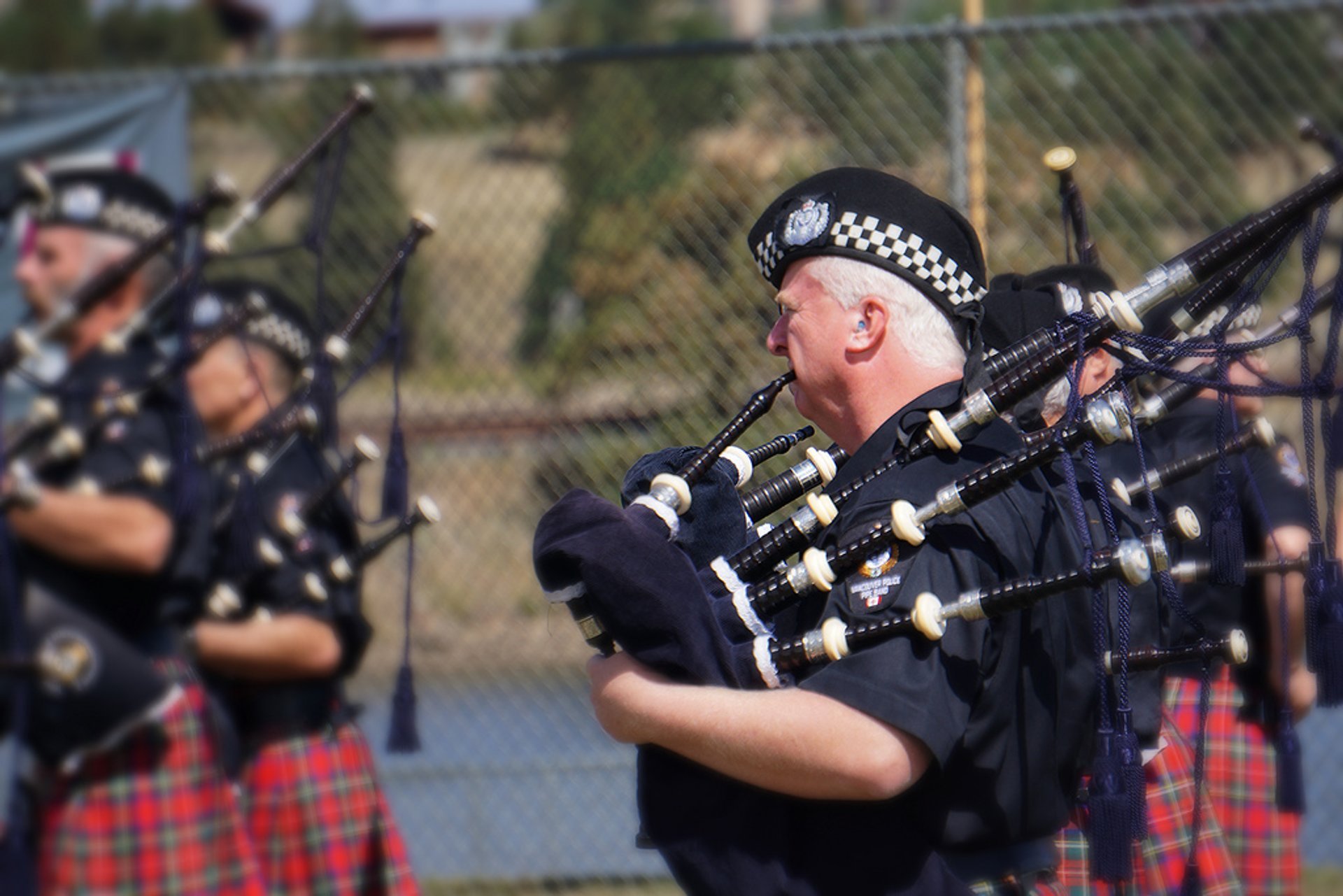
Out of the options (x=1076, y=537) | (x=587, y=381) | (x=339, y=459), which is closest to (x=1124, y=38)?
(x=587, y=381)

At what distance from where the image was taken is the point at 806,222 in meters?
1.88

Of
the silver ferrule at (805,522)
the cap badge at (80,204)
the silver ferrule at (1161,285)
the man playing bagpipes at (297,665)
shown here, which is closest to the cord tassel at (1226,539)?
the silver ferrule at (1161,285)

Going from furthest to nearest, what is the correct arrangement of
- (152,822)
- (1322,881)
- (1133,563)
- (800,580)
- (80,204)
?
(1322,881), (80,204), (152,822), (800,580), (1133,563)

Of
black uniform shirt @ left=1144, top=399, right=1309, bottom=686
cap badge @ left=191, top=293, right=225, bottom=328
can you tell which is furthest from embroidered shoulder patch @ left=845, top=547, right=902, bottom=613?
cap badge @ left=191, top=293, right=225, bottom=328

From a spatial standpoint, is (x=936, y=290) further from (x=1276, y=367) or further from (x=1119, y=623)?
(x=1276, y=367)

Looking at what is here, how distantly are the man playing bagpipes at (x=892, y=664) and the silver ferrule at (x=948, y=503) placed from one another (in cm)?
6

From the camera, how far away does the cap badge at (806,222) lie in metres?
1.86

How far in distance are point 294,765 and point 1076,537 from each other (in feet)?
6.90

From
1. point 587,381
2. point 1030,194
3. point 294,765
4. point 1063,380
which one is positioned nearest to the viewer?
point 1063,380

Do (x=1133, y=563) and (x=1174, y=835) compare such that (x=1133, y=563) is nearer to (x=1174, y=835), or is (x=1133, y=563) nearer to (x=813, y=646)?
(x=813, y=646)

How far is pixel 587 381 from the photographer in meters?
4.12

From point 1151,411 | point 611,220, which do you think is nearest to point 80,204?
point 611,220

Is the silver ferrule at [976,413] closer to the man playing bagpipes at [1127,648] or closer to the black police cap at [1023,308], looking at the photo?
the man playing bagpipes at [1127,648]

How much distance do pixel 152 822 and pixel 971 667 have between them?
6.89ft
